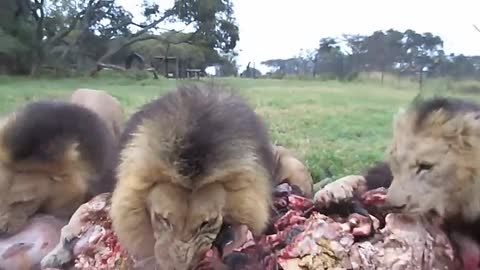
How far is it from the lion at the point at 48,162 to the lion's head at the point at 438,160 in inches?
19.3

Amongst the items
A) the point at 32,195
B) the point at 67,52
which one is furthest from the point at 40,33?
the point at 32,195

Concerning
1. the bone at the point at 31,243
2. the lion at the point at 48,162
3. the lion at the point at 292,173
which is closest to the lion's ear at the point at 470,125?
the lion at the point at 292,173

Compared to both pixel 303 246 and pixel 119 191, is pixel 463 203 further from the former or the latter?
pixel 119 191

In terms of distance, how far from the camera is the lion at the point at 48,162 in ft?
4.29

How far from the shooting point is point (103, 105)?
1.77 meters

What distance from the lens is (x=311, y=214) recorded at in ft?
3.92

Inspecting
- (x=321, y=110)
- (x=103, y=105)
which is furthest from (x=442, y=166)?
(x=321, y=110)

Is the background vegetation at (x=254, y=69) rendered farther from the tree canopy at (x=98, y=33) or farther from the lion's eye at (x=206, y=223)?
the lion's eye at (x=206, y=223)

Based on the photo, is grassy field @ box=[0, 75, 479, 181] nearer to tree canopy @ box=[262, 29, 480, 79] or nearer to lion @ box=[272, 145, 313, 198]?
tree canopy @ box=[262, 29, 480, 79]

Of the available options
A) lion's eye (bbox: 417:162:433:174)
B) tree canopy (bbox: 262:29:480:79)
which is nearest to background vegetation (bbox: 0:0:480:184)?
tree canopy (bbox: 262:29:480:79)

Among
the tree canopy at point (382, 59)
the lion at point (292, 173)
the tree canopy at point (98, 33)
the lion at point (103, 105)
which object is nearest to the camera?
the lion at point (292, 173)

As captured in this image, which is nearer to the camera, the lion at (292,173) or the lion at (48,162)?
the lion at (48,162)

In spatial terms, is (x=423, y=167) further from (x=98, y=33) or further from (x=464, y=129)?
(x=98, y=33)

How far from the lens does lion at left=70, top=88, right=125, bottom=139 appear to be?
5.49 ft
